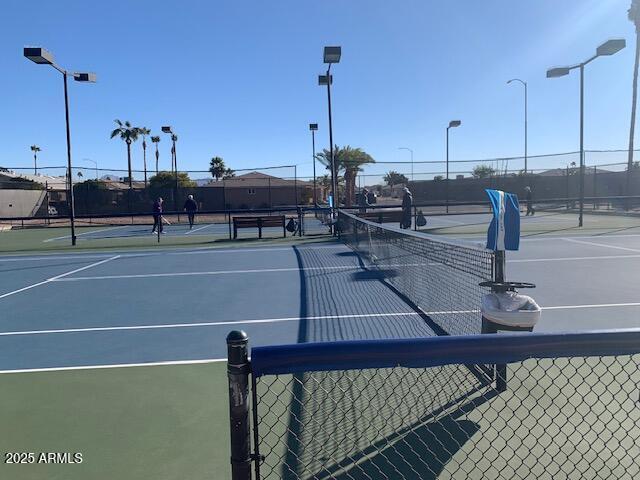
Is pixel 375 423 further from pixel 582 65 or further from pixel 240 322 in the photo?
pixel 582 65

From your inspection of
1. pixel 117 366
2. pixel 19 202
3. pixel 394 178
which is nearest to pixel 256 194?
pixel 394 178

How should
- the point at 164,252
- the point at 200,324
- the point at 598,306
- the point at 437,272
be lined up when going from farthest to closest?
the point at 164,252, the point at 437,272, the point at 598,306, the point at 200,324

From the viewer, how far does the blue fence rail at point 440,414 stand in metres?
2.09

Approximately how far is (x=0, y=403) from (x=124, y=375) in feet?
3.60

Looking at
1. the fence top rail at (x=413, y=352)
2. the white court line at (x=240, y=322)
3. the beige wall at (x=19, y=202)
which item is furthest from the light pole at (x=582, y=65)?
the beige wall at (x=19, y=202)

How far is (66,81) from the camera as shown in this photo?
17781mm

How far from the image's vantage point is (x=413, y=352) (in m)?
2.08

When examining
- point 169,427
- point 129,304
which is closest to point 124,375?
point 169,427

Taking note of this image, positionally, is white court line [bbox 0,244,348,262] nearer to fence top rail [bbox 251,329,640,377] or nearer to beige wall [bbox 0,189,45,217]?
fence top rail [bbox 251,329,640,377]

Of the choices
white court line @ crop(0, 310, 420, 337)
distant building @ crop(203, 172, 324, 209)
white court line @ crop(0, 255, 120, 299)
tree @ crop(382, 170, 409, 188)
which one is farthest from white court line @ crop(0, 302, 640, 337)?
distant building @ crop(203, 172, 324, 209)

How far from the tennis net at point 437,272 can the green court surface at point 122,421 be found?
2763 millimetres

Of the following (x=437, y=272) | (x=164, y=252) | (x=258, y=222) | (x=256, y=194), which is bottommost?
(x=164, y=252)

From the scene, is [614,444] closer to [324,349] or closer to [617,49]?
[324,349]

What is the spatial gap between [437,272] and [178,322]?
4087 millimetres
